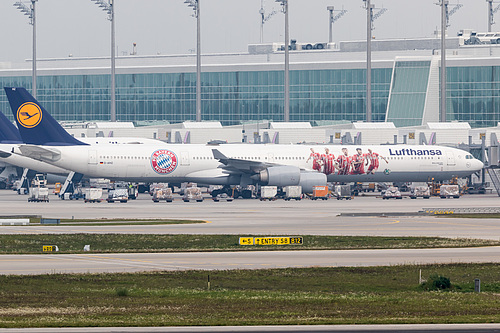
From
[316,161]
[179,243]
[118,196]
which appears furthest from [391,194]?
[179,243]

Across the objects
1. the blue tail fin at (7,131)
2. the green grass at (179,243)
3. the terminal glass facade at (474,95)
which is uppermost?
the terminal glass facade at (474,95)

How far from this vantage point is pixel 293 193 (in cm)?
8375

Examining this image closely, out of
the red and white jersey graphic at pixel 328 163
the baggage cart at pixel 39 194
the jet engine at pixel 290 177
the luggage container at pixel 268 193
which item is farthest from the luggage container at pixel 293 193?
the baggage cart at pixel 39 194

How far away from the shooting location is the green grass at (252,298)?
24.7m

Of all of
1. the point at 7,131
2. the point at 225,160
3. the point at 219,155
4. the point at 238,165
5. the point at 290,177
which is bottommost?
the point at 290,177

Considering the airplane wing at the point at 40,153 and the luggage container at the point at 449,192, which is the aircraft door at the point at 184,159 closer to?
the airplane wing at the point at 40,153

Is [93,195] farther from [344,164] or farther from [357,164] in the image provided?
[357,164]

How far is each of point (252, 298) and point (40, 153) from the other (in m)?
56.3

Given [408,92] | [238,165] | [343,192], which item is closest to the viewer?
[238,165]

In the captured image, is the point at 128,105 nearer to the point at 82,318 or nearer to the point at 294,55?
the point at 294,55

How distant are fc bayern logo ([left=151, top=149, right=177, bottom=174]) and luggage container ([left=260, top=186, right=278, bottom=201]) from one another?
816 cm

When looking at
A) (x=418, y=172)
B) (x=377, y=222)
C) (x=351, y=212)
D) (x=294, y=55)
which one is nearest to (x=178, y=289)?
(x=377, y=222)

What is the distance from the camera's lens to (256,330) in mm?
23141

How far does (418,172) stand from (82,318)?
227 feet
